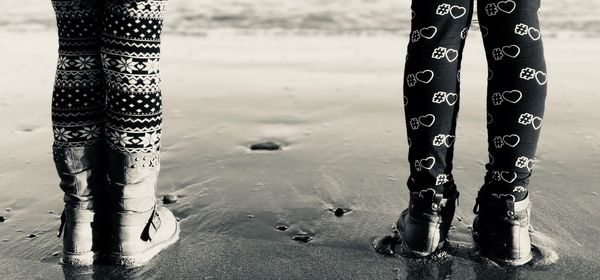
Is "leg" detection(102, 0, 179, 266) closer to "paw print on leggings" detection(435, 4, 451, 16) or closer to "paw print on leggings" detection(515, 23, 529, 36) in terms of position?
"paw print on leggings" detection(435, 4, 451, 16)

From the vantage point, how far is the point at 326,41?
565 cm

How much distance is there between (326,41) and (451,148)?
4.18m

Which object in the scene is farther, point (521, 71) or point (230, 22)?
point (230, 22)

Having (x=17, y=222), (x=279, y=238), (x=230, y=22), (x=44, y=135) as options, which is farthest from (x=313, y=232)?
(x=230, y=22)

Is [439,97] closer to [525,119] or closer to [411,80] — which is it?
[411,80]

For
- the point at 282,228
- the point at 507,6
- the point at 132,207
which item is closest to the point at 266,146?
the point at 282,228

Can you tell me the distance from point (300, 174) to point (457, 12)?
40.7 inches

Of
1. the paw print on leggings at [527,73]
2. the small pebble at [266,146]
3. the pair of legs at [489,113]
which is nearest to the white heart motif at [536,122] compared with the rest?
the pair of legs at [489,113]

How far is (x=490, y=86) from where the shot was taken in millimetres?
1554

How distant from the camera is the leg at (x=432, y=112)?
1490 mm

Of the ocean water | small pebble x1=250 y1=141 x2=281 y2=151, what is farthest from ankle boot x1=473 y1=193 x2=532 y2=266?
the ocean water

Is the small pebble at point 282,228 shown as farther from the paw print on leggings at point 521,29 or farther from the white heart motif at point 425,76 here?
the paw print on leggings at point 521,29

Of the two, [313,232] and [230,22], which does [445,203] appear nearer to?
[313,232]

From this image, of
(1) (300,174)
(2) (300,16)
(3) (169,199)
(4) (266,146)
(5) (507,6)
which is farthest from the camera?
(2) (300,16)
